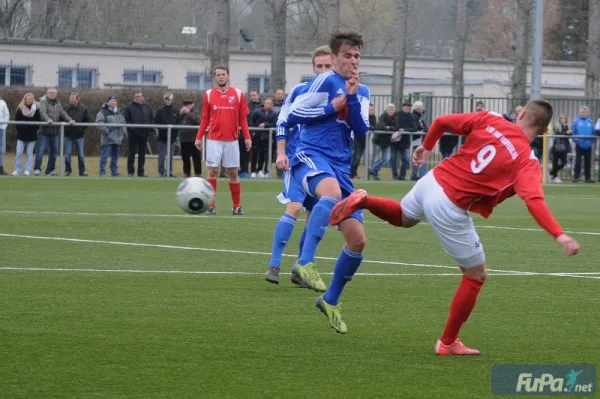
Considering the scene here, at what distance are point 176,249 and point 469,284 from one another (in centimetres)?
659

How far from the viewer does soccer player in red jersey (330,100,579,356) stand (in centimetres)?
712

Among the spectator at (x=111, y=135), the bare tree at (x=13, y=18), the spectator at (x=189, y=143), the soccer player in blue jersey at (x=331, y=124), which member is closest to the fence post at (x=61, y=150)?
the spectator at (x=111, y=135)

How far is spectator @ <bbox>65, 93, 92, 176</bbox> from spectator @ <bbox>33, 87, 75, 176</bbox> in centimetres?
25

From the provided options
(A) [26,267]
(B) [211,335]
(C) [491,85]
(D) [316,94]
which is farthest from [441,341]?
(C) [491,85]

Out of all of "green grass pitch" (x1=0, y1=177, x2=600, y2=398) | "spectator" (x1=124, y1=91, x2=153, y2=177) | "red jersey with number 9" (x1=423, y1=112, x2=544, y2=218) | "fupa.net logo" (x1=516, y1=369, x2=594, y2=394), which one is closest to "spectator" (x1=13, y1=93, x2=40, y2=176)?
"spectator" (x1=124, y1=91, x2=153, y2=177)

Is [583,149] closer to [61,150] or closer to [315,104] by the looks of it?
[61,150]

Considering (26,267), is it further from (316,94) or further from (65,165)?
(65,165)

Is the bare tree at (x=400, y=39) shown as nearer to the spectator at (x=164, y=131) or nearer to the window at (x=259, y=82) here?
the window at (x=259, y=82)

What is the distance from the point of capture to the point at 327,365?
6992mm

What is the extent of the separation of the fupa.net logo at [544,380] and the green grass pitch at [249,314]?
112 millimetres

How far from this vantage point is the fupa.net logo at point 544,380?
6.32 m

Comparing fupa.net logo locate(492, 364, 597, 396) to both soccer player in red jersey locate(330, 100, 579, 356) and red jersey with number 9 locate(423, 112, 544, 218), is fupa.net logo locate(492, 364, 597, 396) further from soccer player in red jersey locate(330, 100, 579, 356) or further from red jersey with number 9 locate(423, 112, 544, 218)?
red jersey with number 9 locate(423, 112, 544, 218)

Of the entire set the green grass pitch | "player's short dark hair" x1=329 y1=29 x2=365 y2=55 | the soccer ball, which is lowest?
the green grass pitch

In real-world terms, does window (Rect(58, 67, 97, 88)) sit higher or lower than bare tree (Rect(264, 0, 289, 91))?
lower
